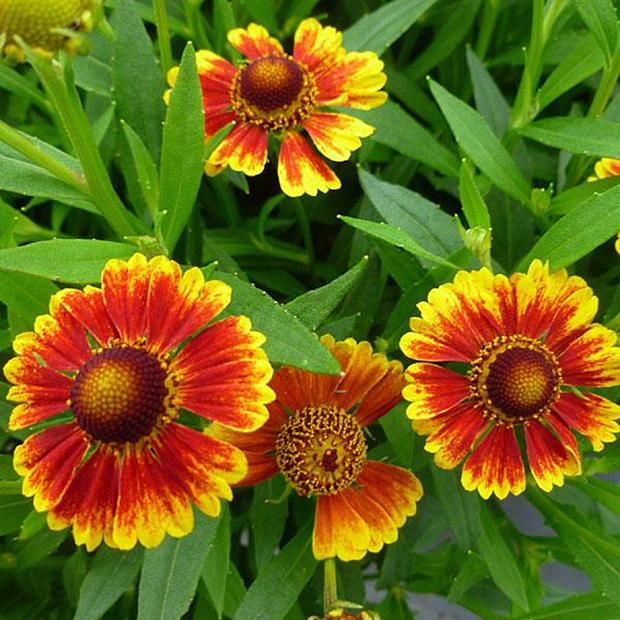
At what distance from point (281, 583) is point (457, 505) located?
20cm

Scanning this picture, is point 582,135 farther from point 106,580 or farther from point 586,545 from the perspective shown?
point 106,580

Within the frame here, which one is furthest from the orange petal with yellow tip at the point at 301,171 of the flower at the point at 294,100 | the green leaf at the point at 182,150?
the green leaf at the point at 182,150

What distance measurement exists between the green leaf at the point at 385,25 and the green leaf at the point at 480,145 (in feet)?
0.52

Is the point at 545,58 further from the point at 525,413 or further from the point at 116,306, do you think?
the point at 116,306

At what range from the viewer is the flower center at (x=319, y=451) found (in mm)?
870

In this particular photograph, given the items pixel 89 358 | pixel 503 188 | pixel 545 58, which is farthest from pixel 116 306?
pixel 545 58

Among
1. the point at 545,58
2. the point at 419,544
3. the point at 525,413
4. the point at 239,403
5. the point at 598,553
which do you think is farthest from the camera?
the point at 545,58

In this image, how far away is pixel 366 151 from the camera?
1178mm

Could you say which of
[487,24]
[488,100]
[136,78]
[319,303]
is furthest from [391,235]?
[487,24]

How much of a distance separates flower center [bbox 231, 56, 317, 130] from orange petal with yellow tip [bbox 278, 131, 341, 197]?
0.11 feet

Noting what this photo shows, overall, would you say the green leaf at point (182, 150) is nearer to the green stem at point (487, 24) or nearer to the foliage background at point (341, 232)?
the foliage background at point (341, 232)

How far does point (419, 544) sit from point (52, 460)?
56 centimetres

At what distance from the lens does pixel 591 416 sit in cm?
81

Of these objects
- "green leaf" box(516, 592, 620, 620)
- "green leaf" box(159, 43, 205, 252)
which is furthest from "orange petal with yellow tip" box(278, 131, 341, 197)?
"green leaf" box(516, 592, 620, 620)
